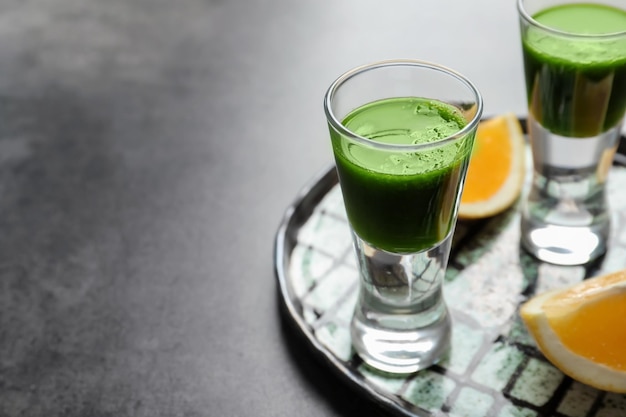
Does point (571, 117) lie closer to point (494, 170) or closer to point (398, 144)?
point (494, 170)

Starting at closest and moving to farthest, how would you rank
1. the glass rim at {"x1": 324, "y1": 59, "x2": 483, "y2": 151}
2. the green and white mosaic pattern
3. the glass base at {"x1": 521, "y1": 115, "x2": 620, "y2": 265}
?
the glass rim at {"x1": 324, "y1": 59, "x2": 483, "y2": 151} < the green and white mosaic pattern < the glass base at {"x1": 521, "y1": 115, "x2": 620, "y2": 265}

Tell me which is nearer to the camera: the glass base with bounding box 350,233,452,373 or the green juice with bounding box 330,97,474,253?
the green juice with bounding box 330,97,474,253

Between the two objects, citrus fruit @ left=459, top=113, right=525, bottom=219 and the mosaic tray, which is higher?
citrus fruit @ left=459, top=113, right=525, bottom=219

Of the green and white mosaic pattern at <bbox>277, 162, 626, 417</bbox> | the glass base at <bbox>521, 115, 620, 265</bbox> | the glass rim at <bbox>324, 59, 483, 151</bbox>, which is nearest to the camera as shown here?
the glass rim at <bbox>324, 59, 483, 151</bbox>

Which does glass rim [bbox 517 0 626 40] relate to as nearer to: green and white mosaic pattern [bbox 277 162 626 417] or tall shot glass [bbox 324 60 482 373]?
tall shot glass [bbox 324 60 482 373]

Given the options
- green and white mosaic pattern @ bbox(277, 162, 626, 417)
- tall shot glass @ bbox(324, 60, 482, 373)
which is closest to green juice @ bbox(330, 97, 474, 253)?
tall shot glass @ bbox(324, 60, 482, 373)

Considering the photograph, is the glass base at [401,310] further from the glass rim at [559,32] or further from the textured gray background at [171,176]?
the glass rim at [559,32]

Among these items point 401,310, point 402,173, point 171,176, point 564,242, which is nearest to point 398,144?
point 402,173

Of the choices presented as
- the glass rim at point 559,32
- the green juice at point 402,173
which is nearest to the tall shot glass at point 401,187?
the green juice at point 402,173
